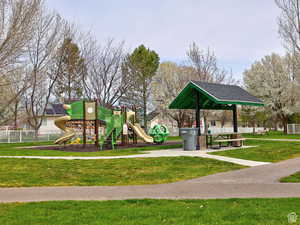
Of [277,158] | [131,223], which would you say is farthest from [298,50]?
[131,223]

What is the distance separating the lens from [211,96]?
17.8 metres

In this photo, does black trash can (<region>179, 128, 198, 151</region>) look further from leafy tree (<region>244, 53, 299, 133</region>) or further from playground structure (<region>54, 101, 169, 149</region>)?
leafy tree (<region>244, 53, 299, 133</region>)

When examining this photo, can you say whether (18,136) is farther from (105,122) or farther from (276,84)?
(276,84)

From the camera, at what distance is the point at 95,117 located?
21.2m

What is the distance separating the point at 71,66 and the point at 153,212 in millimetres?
27108

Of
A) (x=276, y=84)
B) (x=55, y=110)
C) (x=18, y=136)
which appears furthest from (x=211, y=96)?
(x=55, y=110)

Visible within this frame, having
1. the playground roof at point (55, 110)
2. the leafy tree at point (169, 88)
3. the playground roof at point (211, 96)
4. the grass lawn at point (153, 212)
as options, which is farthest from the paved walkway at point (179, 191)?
the playground roof at point (55, 110)

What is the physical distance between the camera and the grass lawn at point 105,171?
916 centimetres

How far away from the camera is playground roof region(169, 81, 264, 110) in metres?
18.1

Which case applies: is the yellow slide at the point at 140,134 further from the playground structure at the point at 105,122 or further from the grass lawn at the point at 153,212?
the grass lawn at the point at 153,212

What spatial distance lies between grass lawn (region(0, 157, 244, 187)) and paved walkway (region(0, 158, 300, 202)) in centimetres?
81

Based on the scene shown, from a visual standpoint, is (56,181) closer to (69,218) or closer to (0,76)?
(69,218)

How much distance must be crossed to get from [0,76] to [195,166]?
1291cm

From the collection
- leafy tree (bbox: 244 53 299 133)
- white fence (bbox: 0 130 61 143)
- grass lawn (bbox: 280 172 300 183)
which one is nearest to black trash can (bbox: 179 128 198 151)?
grass lawn (bbox: 280 172 300 183)
